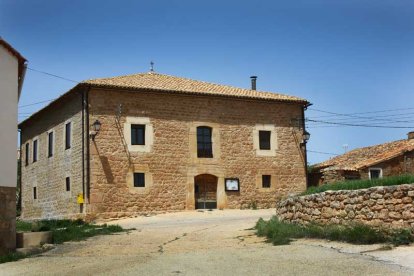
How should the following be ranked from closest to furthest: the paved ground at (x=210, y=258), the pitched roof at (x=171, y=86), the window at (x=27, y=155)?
the paved ground at (x=210, y=258), the pitched roof at (x=171, y=86), the window at (x=27, y=155)

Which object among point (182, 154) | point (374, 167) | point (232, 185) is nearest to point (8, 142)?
→ point (182, 154)

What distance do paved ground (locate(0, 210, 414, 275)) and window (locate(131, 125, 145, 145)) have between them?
9.95 meters

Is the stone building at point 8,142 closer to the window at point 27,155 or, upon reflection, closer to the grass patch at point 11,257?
the grass patch at point 11,257

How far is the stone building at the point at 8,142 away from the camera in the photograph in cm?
1155

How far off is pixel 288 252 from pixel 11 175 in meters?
6.19

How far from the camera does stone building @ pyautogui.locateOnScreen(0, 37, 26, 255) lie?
11547 mm

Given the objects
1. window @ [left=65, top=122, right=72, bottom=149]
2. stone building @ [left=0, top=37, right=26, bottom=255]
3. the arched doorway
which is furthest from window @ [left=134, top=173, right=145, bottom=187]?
stone building @ [left=0, top=37, right=26, bottom=255]

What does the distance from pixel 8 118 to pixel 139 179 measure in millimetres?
11601

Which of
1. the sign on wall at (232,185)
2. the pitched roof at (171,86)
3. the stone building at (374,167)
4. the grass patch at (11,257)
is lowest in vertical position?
the grass patch at (11,257)

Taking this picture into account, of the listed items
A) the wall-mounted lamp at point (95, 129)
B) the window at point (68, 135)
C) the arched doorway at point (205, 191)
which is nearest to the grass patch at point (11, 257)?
the wall-mounted lamp at point (95, 129)

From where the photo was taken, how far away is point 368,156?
2984 cm

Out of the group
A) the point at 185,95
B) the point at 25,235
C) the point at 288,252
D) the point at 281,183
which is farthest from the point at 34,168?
the point at 288,252

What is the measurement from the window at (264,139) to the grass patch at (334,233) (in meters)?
12.4

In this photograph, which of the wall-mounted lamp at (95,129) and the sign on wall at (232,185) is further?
the sign on wall at (232,185)
